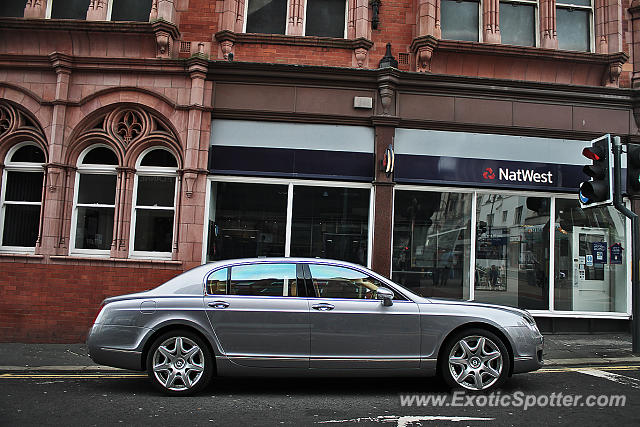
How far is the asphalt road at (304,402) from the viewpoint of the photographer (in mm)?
4859

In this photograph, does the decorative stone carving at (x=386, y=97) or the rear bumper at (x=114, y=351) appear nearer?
the rear bumper at (x=114, y=351)

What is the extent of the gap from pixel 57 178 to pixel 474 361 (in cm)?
856

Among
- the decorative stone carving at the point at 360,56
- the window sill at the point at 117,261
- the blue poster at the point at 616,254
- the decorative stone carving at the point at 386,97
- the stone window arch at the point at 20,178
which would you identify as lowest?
the window sill at the point at 117,261

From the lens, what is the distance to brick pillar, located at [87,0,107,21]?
10453 millimetres

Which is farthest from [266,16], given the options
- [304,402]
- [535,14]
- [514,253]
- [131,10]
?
[304,402]

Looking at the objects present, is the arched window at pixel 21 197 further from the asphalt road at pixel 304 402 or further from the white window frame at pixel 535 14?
the white window frame at pixel 535 14

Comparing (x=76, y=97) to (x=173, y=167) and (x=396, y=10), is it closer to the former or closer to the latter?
(x=173, y=167)

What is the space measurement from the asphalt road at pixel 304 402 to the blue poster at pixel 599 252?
14.3 ft

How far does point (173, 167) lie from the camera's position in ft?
33.9

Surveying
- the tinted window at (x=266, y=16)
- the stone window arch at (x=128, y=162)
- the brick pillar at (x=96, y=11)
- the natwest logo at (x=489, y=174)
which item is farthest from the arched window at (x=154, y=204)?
the natwest logo at (x=489, y=174)

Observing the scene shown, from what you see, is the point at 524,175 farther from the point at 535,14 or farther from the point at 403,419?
the point at 403,419

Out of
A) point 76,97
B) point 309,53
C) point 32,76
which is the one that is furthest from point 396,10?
point 32,76

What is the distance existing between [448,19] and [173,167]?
685 cm

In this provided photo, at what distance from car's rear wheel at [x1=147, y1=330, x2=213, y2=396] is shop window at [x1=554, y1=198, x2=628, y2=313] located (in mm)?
8050
